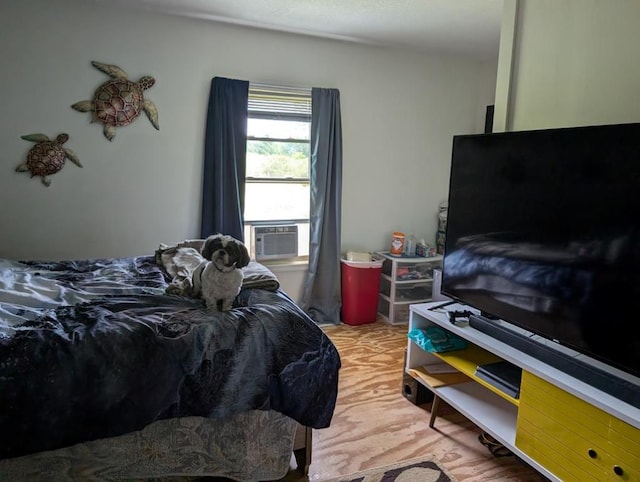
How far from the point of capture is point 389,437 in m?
2.11

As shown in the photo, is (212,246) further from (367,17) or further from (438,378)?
(367,17)

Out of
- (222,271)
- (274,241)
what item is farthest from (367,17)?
(222,271)

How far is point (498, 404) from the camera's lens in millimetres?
2014

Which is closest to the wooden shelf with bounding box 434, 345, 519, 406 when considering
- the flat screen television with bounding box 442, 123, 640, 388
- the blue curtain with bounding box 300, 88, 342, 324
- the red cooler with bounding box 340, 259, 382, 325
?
the flat screen television with bounding box 442, 123, 640, 388

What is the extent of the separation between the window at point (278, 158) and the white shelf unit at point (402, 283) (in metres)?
0.80

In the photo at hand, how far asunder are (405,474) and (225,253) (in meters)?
1.23

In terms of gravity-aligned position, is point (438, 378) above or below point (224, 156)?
below

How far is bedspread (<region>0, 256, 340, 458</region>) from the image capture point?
1.39 metres

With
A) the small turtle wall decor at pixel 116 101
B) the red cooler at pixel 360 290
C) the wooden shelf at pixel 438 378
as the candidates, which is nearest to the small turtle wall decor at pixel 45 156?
the small turtle wall decor at pixel 116 101

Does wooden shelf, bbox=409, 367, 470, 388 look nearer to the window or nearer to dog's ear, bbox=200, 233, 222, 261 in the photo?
dog's ear, bbox=200, 233, 222, 261

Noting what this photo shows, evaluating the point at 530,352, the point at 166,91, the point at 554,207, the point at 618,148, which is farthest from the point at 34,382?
the point at 166,91

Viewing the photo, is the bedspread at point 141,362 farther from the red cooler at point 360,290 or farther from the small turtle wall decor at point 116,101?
the red cooler at point 360,290

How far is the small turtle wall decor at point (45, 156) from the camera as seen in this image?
288 cm

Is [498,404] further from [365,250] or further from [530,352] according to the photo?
[365,250]
